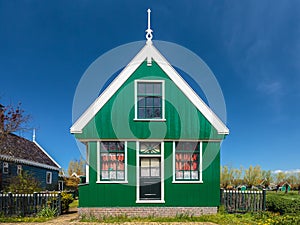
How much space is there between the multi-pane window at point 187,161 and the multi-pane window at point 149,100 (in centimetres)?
186

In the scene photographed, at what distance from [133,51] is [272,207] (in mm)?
11035

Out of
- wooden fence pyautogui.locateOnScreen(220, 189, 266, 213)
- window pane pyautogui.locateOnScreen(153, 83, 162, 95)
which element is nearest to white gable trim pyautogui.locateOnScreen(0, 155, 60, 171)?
window pane pyautogui.locateOnScreen(153, 83, 162, 95)

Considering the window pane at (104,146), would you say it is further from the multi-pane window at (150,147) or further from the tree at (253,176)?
the tree at (253,176)

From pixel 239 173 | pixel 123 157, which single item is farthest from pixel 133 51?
pixel 239 173

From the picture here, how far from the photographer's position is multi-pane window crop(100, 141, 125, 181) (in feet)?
44.0

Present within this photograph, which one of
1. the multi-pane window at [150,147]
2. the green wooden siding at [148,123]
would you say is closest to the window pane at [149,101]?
the green wooden siding at [148,123]

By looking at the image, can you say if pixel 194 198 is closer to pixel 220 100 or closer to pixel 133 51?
pixel 220 100

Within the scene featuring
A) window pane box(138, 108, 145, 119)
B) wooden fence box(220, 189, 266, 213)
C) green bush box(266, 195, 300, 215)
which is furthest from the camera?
green bush box(266, 195, 300, 215)

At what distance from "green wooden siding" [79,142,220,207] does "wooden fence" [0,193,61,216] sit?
83.0 inches

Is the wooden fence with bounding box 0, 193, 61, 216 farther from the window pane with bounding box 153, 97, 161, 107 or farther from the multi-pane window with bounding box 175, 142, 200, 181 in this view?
the window pane with bounding box 153, 97, 161, 107

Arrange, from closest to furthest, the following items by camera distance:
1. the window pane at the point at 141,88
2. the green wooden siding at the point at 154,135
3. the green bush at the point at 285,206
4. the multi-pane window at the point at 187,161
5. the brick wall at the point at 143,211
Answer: the brick wall at the point at 143,211, the green wooden siding at the point at 154,135, the multi-pane window at the point at 187,161, the window pane at the point at 141,88, the green bush at the point at 285,206

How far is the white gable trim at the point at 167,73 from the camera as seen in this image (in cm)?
1353

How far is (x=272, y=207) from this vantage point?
49.9 feet

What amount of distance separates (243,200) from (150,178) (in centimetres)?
475
